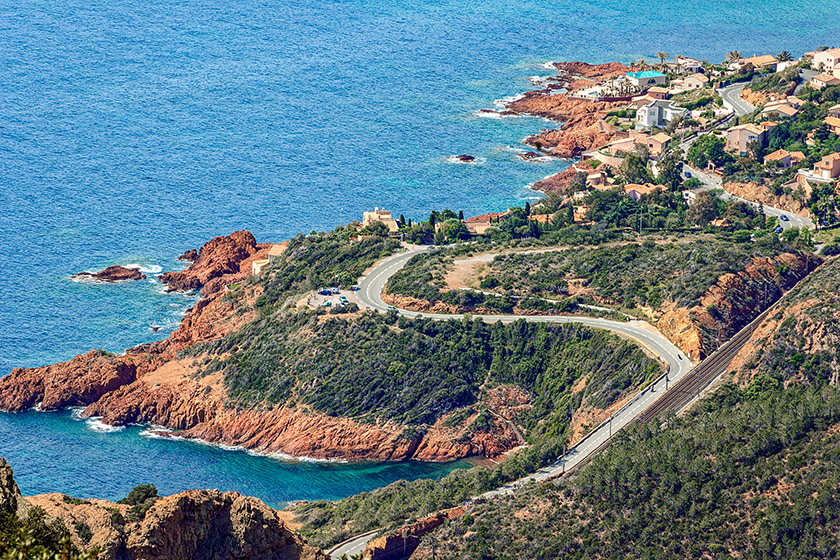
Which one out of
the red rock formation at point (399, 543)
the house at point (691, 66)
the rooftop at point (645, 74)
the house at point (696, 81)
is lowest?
the red rock formation at point (399, 543)

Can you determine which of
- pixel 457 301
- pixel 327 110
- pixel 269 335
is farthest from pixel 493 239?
pixel 327 110

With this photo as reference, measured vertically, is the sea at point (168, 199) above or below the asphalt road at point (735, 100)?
below

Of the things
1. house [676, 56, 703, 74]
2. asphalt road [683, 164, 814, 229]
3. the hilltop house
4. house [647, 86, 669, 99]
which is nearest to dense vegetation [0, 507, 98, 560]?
asphalt road [683, 164, 814, 229]

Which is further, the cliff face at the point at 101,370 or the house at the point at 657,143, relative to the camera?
the house at the point at 657,143

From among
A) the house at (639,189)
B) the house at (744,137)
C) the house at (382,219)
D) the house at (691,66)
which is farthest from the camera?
the house at (691,66)

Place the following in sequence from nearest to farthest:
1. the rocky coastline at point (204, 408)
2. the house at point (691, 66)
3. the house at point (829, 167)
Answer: the rocky coastline at point (204, 408), the house at point (829, 167), the house at point (691, 66)

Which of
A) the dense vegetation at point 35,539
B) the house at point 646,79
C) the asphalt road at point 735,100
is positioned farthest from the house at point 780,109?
the dense vegetation at point 35,539

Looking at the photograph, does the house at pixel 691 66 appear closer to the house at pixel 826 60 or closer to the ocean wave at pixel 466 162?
the house at pixel 826 60
